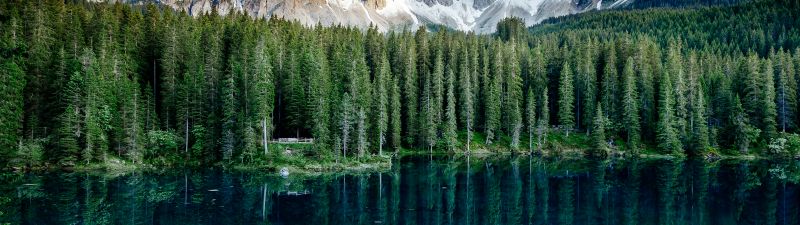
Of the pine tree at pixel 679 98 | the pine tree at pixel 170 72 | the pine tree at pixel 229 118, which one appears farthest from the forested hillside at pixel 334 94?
the pine tree at pixel 679 98

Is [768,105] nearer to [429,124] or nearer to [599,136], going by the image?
[599,136]

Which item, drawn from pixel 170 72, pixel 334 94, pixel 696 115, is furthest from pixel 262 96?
pixel 696 115

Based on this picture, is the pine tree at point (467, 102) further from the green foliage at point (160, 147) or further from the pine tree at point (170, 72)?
the green foliage at point (160, 147)

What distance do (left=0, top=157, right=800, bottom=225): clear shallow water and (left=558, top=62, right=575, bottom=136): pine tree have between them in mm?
28975

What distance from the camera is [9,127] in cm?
6291

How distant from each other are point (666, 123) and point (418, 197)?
53553mm

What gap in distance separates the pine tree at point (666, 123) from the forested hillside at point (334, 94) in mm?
223

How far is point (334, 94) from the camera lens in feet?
257

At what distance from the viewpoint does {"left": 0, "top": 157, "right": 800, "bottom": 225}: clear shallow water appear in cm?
4031

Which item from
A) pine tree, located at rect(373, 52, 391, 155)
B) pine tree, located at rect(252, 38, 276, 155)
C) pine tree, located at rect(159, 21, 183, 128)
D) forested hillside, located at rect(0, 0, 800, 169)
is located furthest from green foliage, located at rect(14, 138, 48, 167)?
pine tree, located at rect(373, 52, 391, 155)

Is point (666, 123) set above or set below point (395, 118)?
below

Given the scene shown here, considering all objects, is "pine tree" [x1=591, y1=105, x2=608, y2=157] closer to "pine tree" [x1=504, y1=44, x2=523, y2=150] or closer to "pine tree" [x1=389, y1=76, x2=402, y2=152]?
"pine tree" [x1=504, y1=44, x2=523, y2=150]

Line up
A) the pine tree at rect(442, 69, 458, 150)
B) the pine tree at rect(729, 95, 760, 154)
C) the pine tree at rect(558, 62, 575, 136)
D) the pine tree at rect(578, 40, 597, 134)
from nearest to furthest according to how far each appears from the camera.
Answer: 1. the pine tree at rect(729, 95, 760, 154)
2. the pine tree at rect(442, 69, 458, 150)
3. the pine tree at rect(558, 62, 575, 136)
4. the pine tree at rect(578, 40, 597, 134)

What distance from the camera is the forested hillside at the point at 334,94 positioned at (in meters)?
69.7
